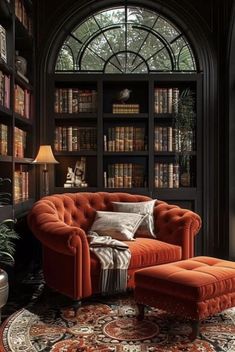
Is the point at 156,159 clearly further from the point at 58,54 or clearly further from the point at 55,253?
the point at 55,253

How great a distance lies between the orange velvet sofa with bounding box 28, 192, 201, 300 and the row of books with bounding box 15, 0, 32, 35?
6.09 ft

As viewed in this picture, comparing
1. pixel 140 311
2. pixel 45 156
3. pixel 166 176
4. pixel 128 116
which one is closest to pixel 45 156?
pixel 45 156

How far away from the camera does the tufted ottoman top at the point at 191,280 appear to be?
2756mm

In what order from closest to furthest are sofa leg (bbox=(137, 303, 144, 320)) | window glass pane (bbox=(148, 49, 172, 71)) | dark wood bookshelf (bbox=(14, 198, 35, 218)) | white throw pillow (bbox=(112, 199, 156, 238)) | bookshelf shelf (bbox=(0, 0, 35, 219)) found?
sofa leg (bbox=(137, 303, 144, 320)) → bookshelf shelf (bbox=(0, 0, 35, 219)) → dark wood bookshelf (bbox=(14, 198, 35, 218)) → white throw pillow (bbox=(112, 199, 156, 238)) → window glass pane (bbox=(148, 49, 172, 71))

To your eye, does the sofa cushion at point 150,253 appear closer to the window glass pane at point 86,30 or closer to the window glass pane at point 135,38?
the window glass pane at point 135,38

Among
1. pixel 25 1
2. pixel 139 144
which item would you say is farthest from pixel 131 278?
pixel 25 1

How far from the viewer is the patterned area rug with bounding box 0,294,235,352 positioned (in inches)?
105

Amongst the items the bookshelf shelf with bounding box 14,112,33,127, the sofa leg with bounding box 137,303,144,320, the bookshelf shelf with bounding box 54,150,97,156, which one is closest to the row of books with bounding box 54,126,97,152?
the bookshelf shelf with bounding box 54,150,97,156

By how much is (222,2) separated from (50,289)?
363 centimetres

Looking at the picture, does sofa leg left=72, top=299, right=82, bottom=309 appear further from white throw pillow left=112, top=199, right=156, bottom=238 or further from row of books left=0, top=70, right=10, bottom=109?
row of books left=0, top=70, right=10, bottom=109

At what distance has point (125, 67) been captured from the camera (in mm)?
5066

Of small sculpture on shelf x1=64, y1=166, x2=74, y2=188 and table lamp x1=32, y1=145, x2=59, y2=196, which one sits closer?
table lamp x1=32, y1=145, x2=59, y2=196

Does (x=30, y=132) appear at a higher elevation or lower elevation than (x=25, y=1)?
lower

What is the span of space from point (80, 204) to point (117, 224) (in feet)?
1.69
